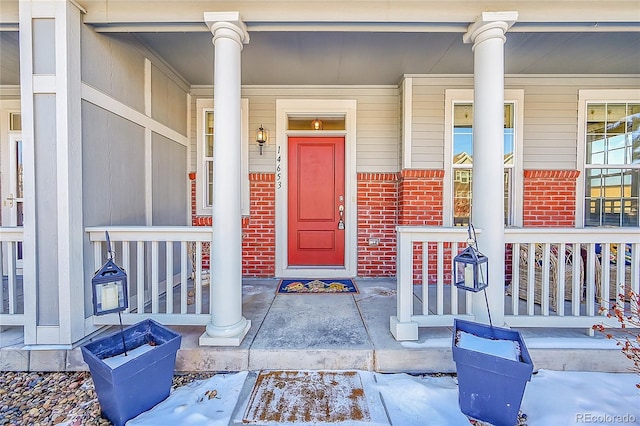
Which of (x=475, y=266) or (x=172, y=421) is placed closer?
(x=172, y=421)

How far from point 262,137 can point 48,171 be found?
7.40 feet

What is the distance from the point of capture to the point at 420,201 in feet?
12.5

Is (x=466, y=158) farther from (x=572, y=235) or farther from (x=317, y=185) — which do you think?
(x=317, y=185)

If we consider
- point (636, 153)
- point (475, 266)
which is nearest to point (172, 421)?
point (475, 266)

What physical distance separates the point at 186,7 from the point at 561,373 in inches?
146

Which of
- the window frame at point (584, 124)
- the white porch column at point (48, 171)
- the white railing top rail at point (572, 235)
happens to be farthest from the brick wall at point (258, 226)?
the window frame at point (584, 124)

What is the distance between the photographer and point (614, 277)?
2.94 meters

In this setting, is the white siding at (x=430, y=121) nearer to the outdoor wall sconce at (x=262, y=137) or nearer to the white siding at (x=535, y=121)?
the white siding at (x=535, y=121)

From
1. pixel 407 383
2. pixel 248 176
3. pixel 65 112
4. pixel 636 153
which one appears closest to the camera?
pixel 407 383

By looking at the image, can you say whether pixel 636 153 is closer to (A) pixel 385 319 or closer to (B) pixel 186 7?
(A) pixel 385 319

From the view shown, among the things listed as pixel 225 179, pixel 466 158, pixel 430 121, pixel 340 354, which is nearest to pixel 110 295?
pixel 225 179

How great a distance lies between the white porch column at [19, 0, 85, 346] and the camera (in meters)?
2.11

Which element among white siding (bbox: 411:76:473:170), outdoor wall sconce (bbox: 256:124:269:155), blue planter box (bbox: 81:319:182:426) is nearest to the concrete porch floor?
blue planter box (bbox: 81:319:182:426)

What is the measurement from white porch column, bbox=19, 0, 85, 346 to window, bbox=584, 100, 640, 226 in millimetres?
5417
